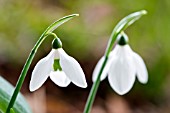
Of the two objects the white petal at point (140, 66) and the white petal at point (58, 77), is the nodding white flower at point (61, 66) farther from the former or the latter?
the white petal at point (140, 66)

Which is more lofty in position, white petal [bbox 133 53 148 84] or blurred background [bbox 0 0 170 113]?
white petal [bbox 133 53 148 84]

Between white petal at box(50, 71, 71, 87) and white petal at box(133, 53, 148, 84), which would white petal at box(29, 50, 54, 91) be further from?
white petal at box(133, 53, 148, 84)

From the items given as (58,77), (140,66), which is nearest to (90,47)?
(140,66)

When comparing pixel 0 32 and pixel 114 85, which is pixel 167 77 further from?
pixel 114 85

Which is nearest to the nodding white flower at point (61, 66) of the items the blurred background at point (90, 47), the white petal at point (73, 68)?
the white petal at point (73, 68)

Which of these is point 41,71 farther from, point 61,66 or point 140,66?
point 140,66

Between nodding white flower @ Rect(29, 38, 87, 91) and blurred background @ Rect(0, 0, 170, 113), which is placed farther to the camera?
blurred background @ Rect(0, 0, 170, 113)

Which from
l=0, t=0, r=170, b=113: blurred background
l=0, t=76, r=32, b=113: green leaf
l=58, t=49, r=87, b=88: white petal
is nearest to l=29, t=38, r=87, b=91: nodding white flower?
l=58, t=49, r=87, b=88: white petal
